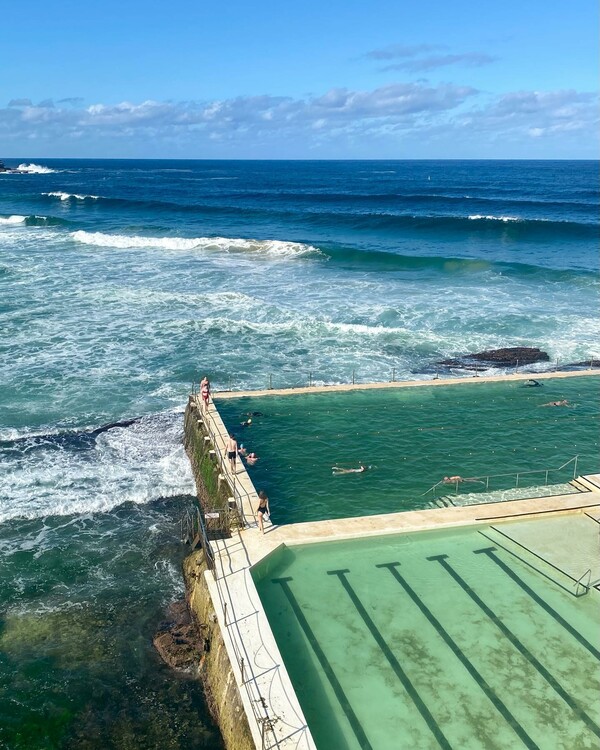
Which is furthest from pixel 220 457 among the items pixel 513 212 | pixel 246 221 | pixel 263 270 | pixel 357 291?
pixel 513 212

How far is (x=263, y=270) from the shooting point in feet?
135

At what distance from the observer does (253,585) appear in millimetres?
10109

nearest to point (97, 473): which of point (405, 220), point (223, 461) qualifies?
point (223, 461)

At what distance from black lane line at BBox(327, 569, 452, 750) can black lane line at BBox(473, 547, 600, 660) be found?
8.79 feet

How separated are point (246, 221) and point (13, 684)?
5673 centimetres

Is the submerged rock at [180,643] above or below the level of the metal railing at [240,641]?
below

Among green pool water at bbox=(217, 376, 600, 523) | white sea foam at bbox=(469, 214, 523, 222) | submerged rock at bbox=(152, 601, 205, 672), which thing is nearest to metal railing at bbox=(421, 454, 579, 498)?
green pool water at bbox=(217, 376, 600, 523)

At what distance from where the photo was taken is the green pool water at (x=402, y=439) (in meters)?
13.4

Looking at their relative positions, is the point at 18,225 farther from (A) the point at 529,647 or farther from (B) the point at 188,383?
(A) the point at 529,647

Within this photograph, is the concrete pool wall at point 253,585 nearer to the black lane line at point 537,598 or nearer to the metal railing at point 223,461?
the metal railing at point 223,461

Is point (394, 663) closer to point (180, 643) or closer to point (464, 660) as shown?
point (464, 660)

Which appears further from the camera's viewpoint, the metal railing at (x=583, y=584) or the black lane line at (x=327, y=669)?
the metal railing at (x=583, y=584)

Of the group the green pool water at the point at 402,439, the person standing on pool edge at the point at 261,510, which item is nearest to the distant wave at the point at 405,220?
the green pool water at the point at 402,439

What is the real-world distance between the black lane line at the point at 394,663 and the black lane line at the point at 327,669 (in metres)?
0.85
